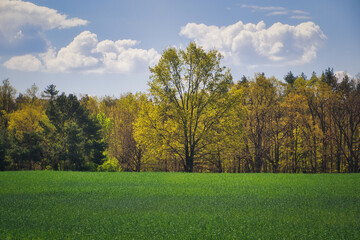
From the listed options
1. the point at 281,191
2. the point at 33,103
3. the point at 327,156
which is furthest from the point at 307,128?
the point at 33,103

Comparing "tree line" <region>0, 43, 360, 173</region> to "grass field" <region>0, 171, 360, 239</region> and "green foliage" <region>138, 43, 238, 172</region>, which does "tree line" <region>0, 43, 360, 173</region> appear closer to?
"green foliage" <region>138, 43, 238, 172</region>

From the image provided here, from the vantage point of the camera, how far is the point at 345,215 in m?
12.6

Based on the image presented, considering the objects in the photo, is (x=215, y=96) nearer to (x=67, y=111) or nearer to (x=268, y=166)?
(x=268, y=166)

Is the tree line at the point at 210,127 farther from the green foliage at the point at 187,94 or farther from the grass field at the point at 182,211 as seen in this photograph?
the grass field at the point at 182,211

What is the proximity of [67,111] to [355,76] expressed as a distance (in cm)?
5102

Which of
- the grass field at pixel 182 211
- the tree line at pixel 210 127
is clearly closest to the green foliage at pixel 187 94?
the tree line at pixel 210 127

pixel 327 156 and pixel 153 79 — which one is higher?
pixel 153 79

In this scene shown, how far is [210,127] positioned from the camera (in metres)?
37.4

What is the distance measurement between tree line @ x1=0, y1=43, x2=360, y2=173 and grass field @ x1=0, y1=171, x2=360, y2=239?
54.4ft

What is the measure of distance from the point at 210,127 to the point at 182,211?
24848 mm

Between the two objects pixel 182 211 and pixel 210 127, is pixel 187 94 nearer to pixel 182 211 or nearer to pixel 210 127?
pixel 210 127

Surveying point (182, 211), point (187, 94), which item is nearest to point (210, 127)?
point (187, 94)

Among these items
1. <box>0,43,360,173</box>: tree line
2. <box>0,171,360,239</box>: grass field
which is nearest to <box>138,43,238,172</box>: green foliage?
<box>0,43,360,173</box>: tree line

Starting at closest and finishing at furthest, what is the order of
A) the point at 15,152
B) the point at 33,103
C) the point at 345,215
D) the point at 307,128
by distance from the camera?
the point at 345,215
the point at 15,152
the point at 307,128
the point at 33,103
